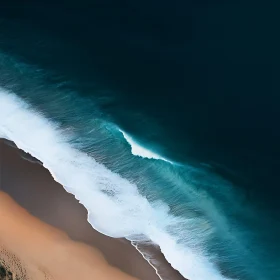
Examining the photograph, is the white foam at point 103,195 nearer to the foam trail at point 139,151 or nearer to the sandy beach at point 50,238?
the sandy beach at point 50,238

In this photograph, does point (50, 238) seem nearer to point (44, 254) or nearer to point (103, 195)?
point (44, 254)

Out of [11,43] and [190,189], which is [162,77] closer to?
[190,189]

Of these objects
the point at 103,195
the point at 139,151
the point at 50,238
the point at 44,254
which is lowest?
the point at 44,254

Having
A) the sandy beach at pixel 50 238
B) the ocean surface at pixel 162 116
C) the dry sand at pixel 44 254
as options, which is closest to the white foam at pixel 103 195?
the ocean surface at pixel 162 116

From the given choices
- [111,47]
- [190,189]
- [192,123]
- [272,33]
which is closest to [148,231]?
[190,189]

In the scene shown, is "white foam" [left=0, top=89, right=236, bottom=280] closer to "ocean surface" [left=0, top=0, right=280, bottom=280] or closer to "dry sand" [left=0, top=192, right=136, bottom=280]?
"ocean surface" [left=0, top=0, right=280, bottom=280]

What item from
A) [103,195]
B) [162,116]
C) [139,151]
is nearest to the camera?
[103,195]

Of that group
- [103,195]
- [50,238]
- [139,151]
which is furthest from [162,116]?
[50,238]

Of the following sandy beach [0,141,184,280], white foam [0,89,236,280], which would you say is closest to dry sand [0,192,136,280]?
sandy beach [0,141,184,280]
